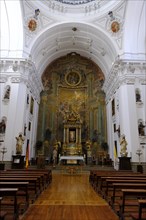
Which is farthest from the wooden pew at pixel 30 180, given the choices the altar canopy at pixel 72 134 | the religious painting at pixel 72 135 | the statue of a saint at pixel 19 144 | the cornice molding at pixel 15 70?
the religious painting at pixel 72 135

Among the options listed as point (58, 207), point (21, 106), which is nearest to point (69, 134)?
point (21, 106)

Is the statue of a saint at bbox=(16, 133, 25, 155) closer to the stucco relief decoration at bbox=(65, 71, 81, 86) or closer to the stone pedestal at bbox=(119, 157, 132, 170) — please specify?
the stone pedestal at bbox=(119, 157, 132, 170)

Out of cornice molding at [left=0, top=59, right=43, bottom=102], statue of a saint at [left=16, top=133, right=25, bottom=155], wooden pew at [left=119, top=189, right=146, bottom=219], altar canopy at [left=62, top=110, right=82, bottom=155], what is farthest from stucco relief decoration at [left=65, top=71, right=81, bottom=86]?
wooden pew at [left=119, top=189, right=146, bottom=219]

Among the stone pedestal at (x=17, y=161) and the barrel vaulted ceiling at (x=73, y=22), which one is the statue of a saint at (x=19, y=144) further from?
the barrel vaulted ceiling at (x=73, y=22)

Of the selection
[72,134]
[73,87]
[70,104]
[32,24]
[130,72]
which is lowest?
[72,134]

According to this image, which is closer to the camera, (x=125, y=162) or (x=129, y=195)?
(x=129, y=195)

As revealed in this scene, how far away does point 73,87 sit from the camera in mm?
21641

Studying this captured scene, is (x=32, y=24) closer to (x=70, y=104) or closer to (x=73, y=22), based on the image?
(x=73, y=22)

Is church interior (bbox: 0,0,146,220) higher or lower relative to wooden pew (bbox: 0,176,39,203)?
higher

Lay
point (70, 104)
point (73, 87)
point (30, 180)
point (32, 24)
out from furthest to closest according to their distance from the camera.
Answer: point (73, 87) < point (70, 104) < point (32, 24) < point (30, 180)

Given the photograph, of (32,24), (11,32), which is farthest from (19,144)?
(32,24)

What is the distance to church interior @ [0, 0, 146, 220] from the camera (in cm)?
1331

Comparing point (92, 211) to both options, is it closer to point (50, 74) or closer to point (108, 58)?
point (108, 58)

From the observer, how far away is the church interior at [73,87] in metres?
Answer: 13.3
